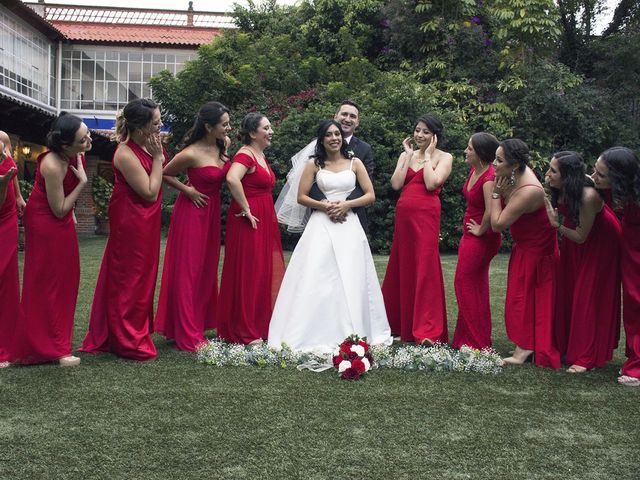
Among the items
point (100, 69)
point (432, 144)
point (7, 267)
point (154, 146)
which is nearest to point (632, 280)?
point (432, 144)

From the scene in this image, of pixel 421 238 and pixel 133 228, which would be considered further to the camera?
pixel 421 238

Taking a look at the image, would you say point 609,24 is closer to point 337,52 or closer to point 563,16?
point 563,16

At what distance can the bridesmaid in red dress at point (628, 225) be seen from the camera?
5.18m

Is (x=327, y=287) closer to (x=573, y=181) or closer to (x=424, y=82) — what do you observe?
(x=573, y=181)

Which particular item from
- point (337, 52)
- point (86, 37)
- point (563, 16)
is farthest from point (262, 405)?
point (86, 37)

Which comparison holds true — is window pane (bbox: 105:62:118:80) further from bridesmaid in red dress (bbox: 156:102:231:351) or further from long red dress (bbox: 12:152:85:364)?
long red dress (bbox: 12:152:85:364)

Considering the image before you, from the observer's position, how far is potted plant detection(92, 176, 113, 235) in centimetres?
2353

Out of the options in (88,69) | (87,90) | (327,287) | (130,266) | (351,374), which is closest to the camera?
(351,374)

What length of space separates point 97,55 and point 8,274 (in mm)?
25843

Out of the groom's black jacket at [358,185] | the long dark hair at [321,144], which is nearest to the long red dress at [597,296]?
the groom's black jacket at [358,185]

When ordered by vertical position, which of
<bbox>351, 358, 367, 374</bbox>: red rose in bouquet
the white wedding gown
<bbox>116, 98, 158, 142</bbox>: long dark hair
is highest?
<bbox>116, 98, 158, 142</bbox>: long dark hair

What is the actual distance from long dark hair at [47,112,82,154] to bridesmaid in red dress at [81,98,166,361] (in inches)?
16.4

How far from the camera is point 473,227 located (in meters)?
6.12

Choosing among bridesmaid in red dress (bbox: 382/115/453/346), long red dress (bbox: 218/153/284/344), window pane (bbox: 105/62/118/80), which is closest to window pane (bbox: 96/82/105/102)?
window pane (bbox: 105/62/118/80)
